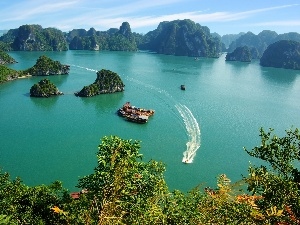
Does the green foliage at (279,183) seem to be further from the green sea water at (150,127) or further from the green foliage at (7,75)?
the green foliage at (7,75)

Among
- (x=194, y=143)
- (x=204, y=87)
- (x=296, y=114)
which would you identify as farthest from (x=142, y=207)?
(x=204, y=87)

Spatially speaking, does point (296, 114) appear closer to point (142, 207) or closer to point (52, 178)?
point (52, 178)

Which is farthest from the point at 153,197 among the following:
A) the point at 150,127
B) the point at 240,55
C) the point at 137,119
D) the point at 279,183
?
the point at 240,55

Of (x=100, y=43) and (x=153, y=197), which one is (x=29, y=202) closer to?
(x=153, y=197)

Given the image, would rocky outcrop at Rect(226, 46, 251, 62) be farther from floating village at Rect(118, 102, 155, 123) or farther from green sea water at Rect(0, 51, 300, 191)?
floating village at Rect(118, 102, 155, 123)

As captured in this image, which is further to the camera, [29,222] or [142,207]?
[29,222]

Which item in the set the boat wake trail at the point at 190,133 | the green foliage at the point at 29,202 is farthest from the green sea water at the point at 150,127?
the green foliage at the point at 29,202
